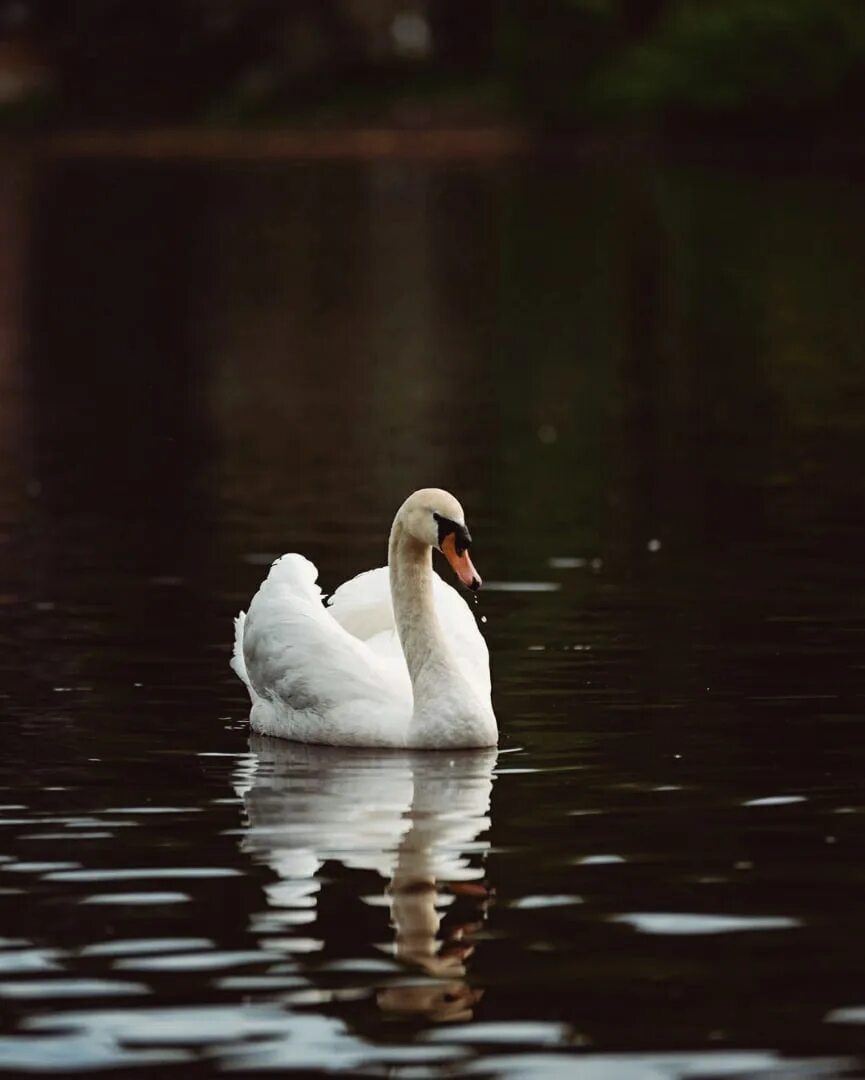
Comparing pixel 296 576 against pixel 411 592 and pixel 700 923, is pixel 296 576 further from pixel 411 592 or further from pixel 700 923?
pixel 700 923

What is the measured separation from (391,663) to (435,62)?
3317 inches

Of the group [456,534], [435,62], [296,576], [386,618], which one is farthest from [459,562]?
[435,62]

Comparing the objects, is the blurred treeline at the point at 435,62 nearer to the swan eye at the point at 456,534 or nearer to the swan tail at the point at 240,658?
the swan tail at the point at 240,658

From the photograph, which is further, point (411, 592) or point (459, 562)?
point (411, 592)

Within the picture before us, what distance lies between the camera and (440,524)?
12.1 meters

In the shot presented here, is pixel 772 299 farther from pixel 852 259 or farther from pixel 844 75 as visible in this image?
pixel 844 75

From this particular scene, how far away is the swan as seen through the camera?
1193cm

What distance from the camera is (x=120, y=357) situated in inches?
1309

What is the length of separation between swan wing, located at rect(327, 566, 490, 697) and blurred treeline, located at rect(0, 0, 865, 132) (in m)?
67.9

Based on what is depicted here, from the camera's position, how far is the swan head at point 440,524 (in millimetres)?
12000

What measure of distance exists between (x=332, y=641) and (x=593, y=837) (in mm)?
2301

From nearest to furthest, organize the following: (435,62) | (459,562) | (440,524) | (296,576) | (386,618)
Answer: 1. (459,562)
2. (440,524)
3. (296,576)
4. (386,618)
5. (435,62)

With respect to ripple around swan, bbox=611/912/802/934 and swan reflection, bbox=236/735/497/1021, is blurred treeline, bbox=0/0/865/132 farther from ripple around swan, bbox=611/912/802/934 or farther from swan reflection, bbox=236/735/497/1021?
ripple around swan, bbox=611/912/802/934

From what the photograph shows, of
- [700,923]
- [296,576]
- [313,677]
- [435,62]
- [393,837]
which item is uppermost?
[435,62]
